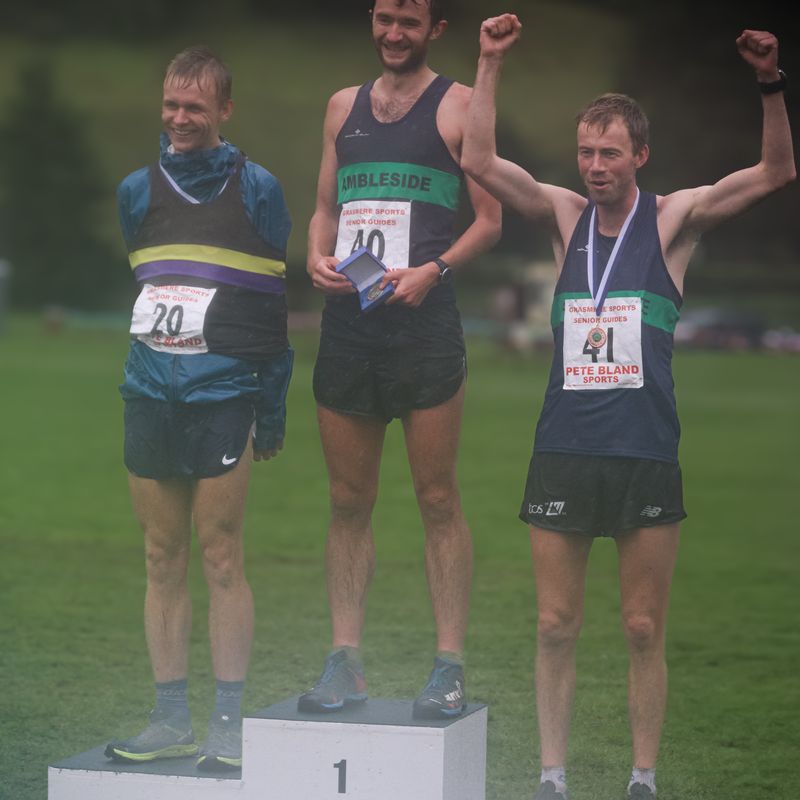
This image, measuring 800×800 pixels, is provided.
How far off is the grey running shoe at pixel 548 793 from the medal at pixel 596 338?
1.05 metres

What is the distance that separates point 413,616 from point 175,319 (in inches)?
124

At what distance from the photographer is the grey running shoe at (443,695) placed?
3.85 metres

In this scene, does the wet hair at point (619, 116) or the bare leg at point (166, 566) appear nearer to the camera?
the wet hair at point (619, 116)

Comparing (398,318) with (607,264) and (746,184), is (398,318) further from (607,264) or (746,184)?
(746,184)

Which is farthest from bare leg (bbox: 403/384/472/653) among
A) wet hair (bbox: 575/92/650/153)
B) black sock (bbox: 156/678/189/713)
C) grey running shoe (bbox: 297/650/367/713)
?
wet hair (bbox: 575/92/650/153)

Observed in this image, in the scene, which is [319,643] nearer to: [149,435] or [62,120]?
[149,435]

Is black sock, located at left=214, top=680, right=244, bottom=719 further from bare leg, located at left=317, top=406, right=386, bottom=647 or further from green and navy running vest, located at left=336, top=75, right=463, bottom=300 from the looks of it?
green and navy running vest, located at left=336, top=75, right=463, bottom=300

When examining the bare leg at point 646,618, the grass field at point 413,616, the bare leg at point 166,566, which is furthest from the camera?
the grass field at point 413,616

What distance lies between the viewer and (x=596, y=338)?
376cm

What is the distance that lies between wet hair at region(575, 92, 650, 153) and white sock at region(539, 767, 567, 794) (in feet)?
4.86

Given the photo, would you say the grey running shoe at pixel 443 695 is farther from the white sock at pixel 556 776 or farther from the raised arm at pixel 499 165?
the raised arm at pixel 499 165

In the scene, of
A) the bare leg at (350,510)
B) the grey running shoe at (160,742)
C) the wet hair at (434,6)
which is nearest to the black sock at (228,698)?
the grey running shoe at (160,742)

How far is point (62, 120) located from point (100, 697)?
3552 centimetres

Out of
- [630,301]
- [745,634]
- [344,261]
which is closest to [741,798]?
[630,301]
